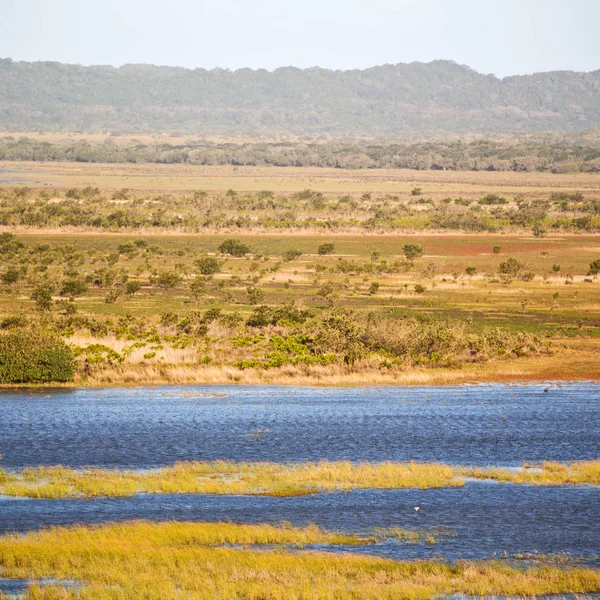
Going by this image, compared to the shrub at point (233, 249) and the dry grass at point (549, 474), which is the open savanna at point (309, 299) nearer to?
the shrub at point (233, 249)

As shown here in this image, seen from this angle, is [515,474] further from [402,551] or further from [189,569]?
[189,569]

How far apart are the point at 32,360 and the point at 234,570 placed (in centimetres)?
2526

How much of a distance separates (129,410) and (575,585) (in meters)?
22.4

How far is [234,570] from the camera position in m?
21.5

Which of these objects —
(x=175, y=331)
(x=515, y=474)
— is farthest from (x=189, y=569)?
(x=175, y=331)

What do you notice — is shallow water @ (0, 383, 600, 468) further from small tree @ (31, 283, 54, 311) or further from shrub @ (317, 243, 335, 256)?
shrub @ (317, 243, 335, 256)

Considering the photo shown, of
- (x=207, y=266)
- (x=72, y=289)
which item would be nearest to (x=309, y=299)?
(x=72, y=289)

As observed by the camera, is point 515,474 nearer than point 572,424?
Yes

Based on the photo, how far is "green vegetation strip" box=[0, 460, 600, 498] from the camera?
93.6 feet

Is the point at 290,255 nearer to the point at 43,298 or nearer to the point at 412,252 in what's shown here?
the point at 412,252

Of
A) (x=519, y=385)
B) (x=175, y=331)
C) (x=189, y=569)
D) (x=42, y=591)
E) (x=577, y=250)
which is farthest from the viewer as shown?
(x=577, y=250)

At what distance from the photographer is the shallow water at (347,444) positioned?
25.5 meters

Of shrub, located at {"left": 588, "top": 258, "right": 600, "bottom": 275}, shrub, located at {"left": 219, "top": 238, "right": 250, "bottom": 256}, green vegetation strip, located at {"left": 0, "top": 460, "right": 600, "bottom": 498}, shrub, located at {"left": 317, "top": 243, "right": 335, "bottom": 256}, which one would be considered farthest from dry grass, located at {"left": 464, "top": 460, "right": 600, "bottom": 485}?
shrub, located at {"left": 219, "top": 238, "right": 250, "bottom": 256}

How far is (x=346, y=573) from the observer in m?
21.4
